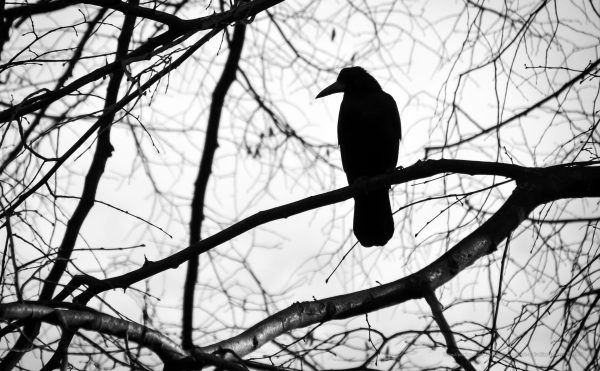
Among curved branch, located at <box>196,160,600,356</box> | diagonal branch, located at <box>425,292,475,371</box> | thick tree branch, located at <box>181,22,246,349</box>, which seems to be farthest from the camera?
thick tree branch, located at <box>181,22,246,349</box>

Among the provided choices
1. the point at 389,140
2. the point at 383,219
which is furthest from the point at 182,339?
the point at 389,140

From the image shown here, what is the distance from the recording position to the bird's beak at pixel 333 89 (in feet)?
16.3

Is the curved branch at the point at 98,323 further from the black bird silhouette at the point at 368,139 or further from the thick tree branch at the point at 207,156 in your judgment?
the black bird silhouette at the point at 368,139

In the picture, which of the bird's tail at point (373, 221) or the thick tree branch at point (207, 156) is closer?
the thick tree branch at point (207, 156)

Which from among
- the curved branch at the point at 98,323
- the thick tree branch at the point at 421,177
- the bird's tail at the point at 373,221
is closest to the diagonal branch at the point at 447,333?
the thick tree branch at the point at 421,177

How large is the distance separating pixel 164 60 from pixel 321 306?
985mm

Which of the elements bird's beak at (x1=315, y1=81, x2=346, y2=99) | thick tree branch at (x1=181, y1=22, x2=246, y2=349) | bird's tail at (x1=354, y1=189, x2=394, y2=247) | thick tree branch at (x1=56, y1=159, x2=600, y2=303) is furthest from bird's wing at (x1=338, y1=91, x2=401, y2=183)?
thick tree branch at (x1=56, y1=159, x2=600, y2=303)

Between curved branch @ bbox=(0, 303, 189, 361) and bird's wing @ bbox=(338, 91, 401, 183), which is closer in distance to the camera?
curved branch @ bbox=(0, 303, 189, 361)

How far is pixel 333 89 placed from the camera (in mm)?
5074

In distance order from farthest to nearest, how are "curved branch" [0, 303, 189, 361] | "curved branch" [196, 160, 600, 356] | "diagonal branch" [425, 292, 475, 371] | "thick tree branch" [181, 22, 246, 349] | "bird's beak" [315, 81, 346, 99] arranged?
1. "bird's beak" [315, 81, 346, 99]
2. "thick tree branch" [181, 22, 246, 349]
3. "curved branch" [196, 160, 600, 356]
4. "diagonal branch" [425, 292, 475, 371]
5. "curved branch" [0, 303, 189, 361]

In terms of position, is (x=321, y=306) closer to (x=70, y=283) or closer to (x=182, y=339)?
(x=70, y=283)

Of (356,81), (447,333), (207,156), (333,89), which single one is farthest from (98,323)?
(356,81)

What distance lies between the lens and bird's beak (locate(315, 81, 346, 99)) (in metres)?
4.98

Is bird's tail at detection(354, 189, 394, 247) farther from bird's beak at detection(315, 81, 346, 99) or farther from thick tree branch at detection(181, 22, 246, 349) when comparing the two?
thick tree branch at detection(181, 22, 246, 349)
